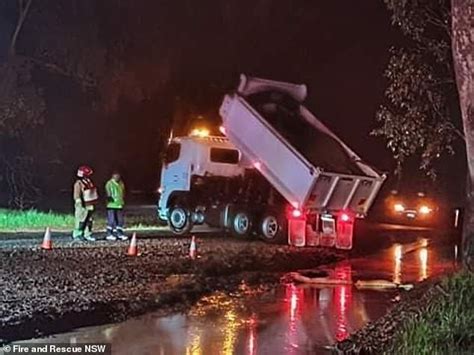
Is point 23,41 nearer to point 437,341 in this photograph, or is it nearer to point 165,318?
point 165,318

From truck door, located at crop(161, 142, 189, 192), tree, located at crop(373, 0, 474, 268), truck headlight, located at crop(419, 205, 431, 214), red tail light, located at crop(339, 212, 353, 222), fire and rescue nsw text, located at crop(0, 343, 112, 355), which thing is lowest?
fire and rescue nsw text, located at crop(0, 343, 112, 355)

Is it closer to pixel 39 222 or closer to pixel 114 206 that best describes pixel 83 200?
pixel 114 206

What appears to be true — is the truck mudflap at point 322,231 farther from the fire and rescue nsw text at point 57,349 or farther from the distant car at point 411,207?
the distant car at point 411,207

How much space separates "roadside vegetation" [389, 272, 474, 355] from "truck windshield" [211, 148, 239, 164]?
1644 cm

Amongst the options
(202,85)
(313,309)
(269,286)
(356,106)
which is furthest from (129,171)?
(313,309)

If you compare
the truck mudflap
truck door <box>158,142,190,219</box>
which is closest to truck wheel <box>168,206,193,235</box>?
truck door <box>158,142,190,219</box>

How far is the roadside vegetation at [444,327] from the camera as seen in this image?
7051 mm

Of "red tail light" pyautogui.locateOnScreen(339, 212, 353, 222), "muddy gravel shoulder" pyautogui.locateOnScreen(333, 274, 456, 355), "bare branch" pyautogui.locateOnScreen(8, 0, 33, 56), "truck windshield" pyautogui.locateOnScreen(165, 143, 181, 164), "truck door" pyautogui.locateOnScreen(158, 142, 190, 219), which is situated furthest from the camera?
"truck windshield" pyautogui.locateOnScreen(165, 143, 181, 164)

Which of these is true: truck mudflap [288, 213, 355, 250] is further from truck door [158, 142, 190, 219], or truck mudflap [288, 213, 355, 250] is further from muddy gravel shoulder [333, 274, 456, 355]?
muddy gravel shoulder [333, 274, 456, 355]

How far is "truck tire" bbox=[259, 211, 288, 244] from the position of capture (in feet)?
74.5

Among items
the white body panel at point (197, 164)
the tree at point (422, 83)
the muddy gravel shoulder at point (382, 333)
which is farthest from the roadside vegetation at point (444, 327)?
the white body panel at point (197, 164)

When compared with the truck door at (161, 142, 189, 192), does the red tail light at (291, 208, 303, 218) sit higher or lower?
lower

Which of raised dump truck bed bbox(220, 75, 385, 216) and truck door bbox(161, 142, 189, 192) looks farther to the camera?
truck door bbox(161, 142, 189, 192)

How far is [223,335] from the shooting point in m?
9.83
